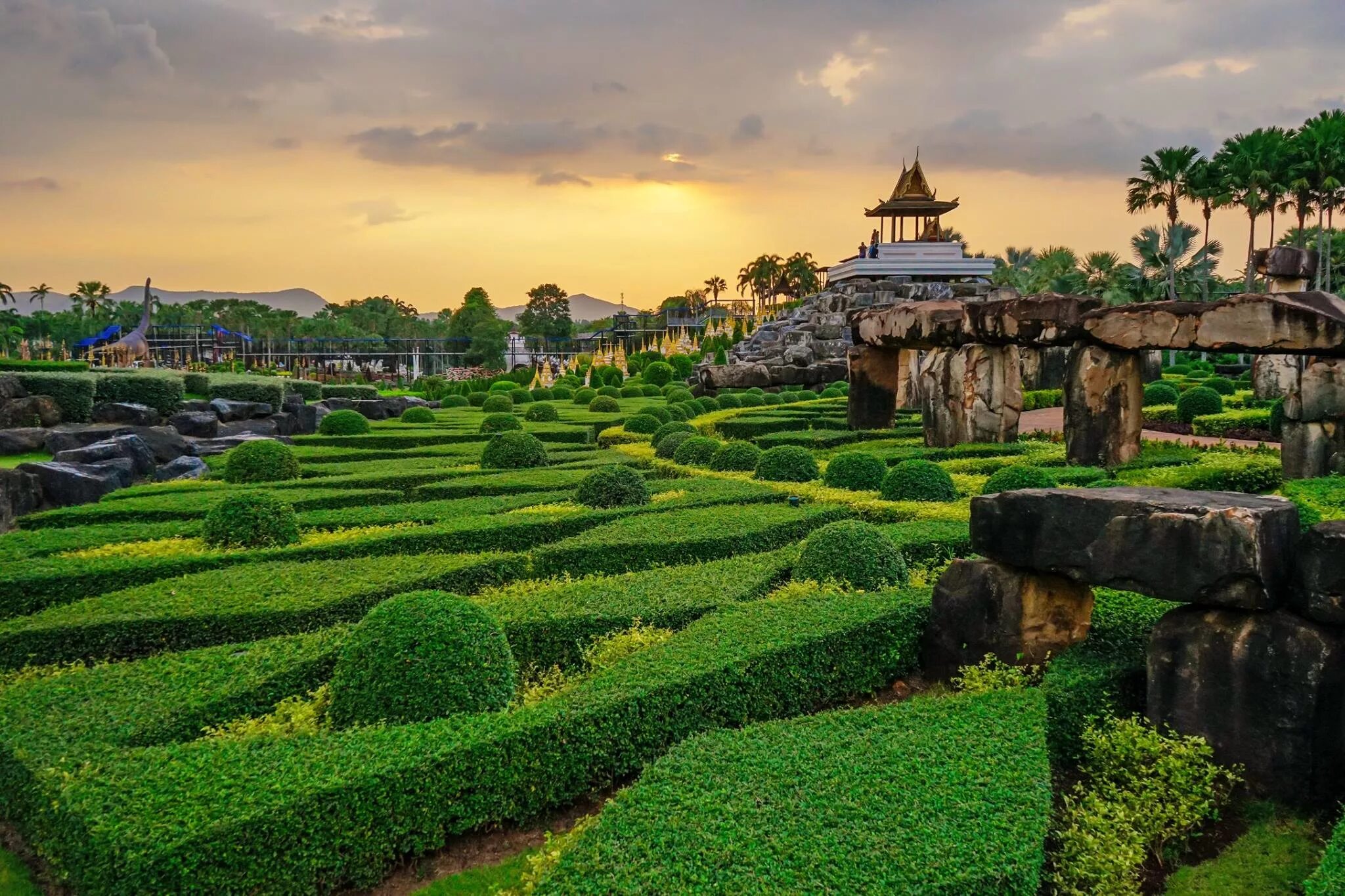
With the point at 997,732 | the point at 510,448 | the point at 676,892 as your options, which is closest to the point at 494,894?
the point at 676,892

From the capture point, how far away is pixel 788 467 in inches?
578

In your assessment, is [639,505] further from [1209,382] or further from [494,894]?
[1209,382]

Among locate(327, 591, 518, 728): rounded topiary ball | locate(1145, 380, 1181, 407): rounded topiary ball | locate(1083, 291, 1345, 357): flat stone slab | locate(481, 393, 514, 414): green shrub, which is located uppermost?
locate(1083, 291, 1345, 357): flat stone slab

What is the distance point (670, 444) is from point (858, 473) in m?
5.25

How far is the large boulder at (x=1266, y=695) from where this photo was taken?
5352 millimetres

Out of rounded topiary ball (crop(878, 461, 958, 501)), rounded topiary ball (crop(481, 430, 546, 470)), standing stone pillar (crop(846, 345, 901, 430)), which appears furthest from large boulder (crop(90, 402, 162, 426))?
rounded topiary ball (crop(878, 461, 958, 501))

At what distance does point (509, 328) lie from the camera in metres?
72.2

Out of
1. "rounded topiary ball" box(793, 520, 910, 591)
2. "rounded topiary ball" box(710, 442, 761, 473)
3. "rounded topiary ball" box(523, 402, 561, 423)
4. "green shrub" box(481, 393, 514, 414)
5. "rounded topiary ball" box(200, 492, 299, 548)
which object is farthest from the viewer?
"green shrub" box(481, 393, 514, 414)

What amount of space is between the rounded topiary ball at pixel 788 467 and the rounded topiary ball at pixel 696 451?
5.81 ft

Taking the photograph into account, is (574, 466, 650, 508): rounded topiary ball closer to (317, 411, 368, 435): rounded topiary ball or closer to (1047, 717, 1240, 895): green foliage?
(1047, 717, 1240, 895): green foliage

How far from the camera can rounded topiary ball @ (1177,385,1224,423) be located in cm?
2145

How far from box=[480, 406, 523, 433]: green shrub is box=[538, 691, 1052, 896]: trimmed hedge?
1632cm

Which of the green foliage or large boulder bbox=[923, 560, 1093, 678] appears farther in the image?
large boulder bbox=[923, 560, 1093, 678]

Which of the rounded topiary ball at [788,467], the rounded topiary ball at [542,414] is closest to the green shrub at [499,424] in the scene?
the rounded topiary ball at [542,414]
